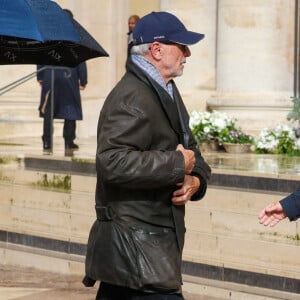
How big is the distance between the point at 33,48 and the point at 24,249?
112 inches

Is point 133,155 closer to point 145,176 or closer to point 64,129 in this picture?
point 145,176


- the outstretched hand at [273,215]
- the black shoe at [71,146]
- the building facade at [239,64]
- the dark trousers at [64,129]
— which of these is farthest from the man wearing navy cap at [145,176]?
the building facade at [239,64]

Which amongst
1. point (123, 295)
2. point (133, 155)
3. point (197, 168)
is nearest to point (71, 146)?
point (197, 168)

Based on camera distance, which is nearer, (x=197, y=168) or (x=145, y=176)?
(x=145, y=176)

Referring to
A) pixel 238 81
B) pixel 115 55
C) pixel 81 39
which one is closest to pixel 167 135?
pixel 81 39

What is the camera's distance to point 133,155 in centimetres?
479

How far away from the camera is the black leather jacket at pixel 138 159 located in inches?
189

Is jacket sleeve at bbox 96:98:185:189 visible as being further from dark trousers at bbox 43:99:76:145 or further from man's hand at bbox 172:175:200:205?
dark trousers at bbox 43:99:76:145

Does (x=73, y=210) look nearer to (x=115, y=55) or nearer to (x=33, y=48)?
(x=33, y=48)

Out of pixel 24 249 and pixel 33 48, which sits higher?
pixel 33 48

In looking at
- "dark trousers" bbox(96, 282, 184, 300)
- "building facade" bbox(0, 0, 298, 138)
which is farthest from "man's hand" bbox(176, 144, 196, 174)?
"building facade" bbox(0, 0, 298, 138)

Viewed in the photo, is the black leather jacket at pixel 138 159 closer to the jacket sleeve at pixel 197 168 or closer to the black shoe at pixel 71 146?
the jacket sleeve at pixel 197 168

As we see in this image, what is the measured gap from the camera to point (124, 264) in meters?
4.84

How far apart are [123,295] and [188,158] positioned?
661 millimetres
